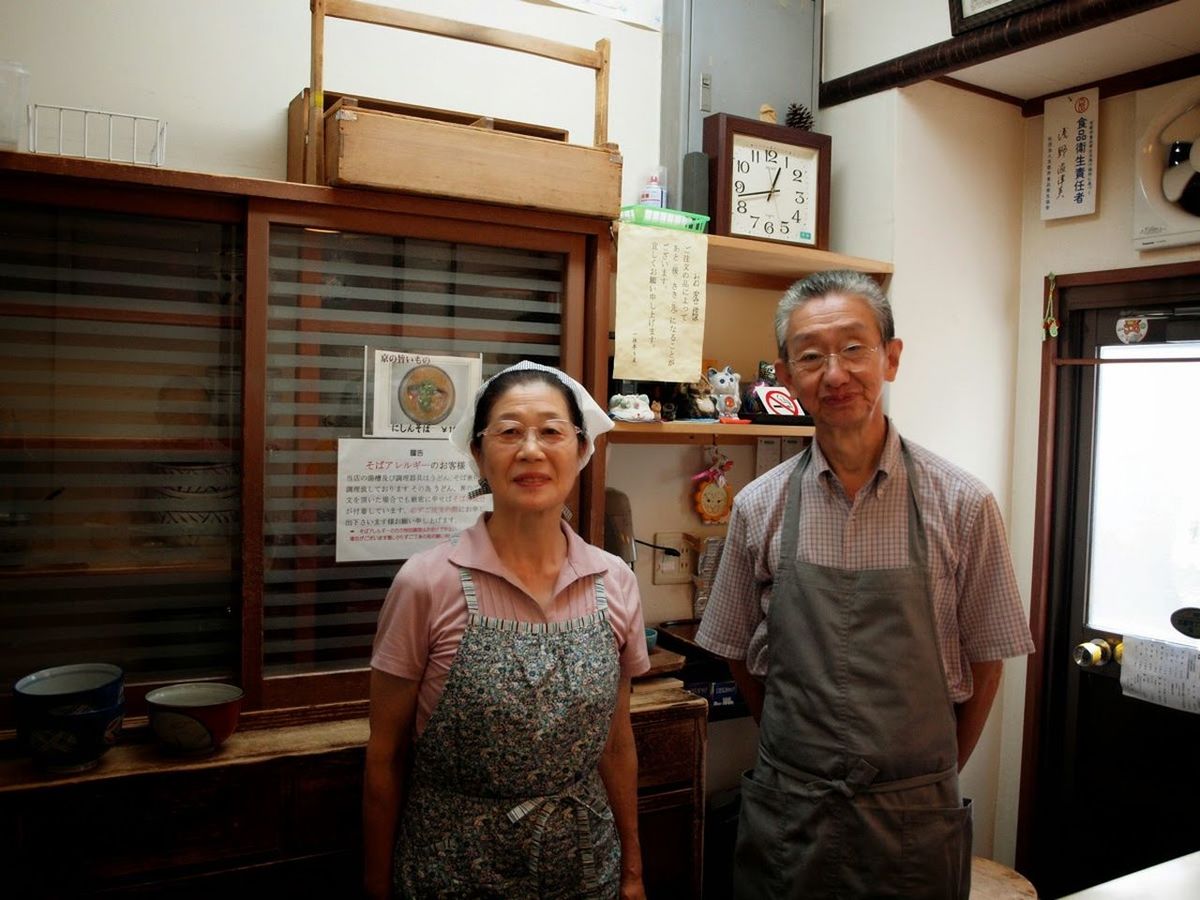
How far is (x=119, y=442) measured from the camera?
1.91 meters

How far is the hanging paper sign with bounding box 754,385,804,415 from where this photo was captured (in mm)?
2682

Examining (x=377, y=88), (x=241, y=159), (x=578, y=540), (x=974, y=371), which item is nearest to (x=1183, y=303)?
(x=974, y=371)

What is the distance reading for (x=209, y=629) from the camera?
199 cm

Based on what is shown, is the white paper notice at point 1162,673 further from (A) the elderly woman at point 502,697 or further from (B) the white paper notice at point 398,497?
(B) the white paper notice at point 398,497

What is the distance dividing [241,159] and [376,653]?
4.41 ft

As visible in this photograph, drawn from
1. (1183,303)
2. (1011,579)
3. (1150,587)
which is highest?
(1183,303)

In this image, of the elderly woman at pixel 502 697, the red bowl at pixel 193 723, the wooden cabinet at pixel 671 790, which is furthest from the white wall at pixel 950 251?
the red bowl at pixel 193 723

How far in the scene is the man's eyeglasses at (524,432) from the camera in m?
1.64

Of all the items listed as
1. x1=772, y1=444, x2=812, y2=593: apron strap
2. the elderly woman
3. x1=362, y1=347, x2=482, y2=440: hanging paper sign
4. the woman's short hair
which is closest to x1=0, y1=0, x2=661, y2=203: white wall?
x1=362, y1=347, x2=482, y2=440: hanging paper sign

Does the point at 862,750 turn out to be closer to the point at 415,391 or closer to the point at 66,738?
the point at 415,391

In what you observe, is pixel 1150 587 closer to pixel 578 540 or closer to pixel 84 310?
pixel 578 540

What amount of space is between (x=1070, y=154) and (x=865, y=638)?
2117 millimetres

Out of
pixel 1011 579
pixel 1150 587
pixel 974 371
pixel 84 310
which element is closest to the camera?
pixel 1011 579

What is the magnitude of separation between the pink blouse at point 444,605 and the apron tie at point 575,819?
0.77 feet
